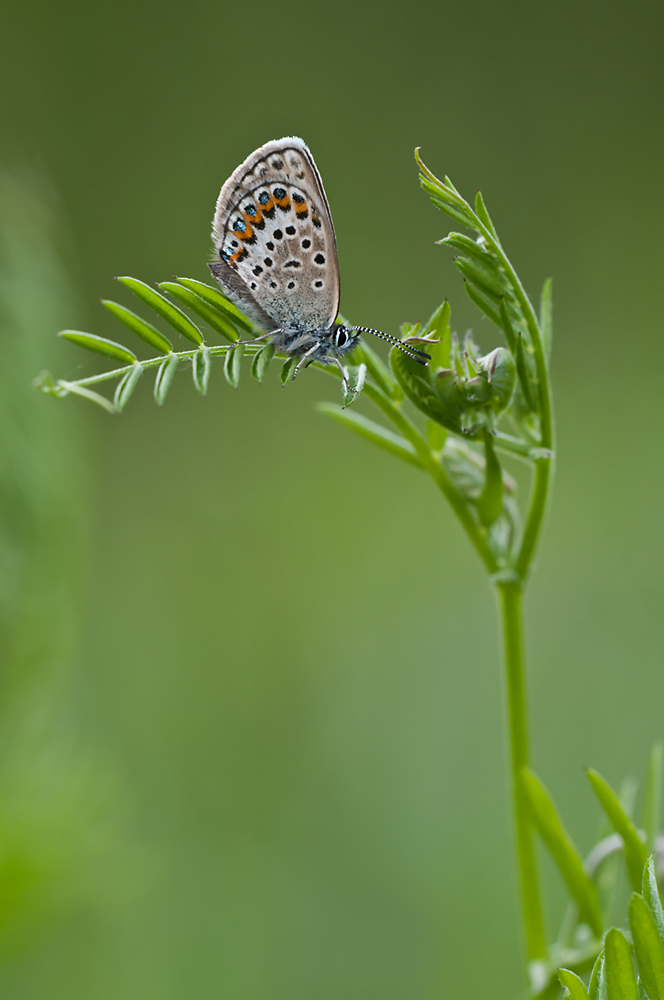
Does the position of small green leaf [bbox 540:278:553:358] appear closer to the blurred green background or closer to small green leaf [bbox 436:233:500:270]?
small green leaf [bbox 436:233:500:270]

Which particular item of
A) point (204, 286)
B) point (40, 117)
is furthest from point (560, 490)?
point (40, 117)

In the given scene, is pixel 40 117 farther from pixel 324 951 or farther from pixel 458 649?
pixel 324 951

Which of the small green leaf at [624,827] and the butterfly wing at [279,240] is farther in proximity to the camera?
the butterfly wing at [279,240]

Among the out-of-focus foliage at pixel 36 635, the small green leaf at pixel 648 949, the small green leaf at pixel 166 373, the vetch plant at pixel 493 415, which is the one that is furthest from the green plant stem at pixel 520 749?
the out-of-focus foliage at pixel 36 635

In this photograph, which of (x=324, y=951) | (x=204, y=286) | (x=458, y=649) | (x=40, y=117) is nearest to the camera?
(x=204, y=286)

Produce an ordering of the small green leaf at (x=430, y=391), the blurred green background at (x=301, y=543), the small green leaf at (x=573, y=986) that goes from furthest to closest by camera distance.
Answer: the blurred green background at (x=301, y=543)
the small green leaf at (x=430, y=391)
the small green leaf at (x=573, y=986)

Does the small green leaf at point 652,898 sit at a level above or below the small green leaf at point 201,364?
below

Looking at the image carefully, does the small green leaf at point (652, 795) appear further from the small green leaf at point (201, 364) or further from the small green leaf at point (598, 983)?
the small green leaf at point (201, 364)
